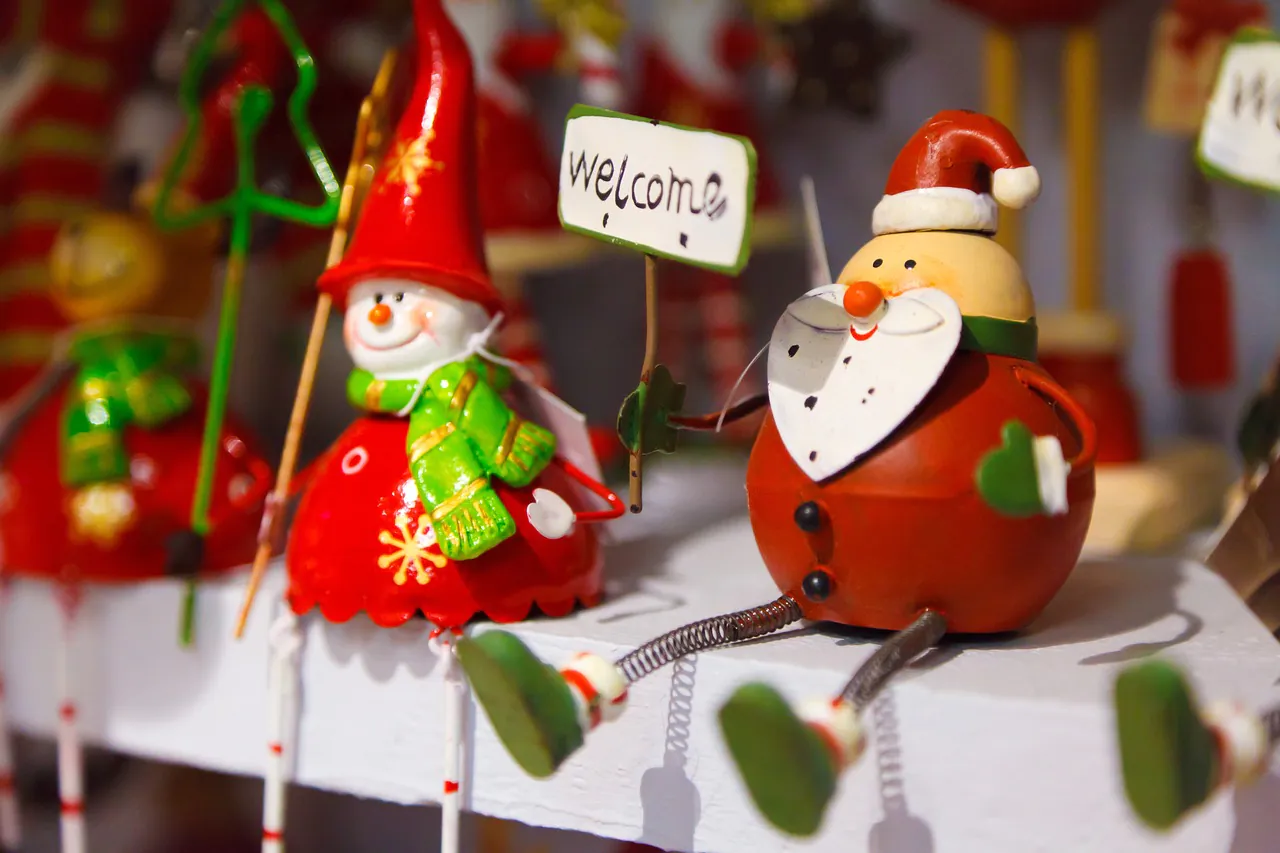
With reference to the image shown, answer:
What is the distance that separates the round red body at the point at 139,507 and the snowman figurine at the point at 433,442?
192 millimetres

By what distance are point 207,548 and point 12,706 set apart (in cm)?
29

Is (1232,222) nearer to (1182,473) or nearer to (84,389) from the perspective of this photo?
(1182,473)

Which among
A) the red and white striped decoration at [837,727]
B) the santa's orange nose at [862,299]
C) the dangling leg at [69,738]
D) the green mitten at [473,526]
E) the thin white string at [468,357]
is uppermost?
the santa's orange nose at [862,299]

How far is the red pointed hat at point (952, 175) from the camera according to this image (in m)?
0.84

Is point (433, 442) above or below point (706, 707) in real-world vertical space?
above

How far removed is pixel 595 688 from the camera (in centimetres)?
72

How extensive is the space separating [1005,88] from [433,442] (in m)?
0.95

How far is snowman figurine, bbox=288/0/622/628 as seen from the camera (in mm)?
897

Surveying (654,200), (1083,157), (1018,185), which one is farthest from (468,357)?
(1083,157)

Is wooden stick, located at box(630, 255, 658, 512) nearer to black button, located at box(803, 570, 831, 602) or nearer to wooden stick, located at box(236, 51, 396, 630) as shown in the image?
black button, located at box(803, 570, 831, 602)

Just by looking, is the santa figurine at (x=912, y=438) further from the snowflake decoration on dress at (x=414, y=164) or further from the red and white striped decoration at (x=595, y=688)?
the snowflake decoration on dress at (x=414, y=164)

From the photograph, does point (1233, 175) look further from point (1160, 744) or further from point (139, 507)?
point (139, 507)

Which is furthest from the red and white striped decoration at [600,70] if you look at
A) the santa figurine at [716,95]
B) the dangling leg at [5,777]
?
the dangling leg at [5,777]

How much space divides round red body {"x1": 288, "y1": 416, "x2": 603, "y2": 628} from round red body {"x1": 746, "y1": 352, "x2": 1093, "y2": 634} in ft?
0.65
